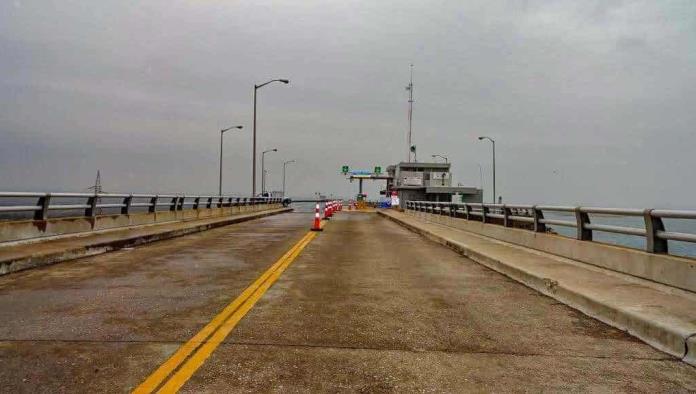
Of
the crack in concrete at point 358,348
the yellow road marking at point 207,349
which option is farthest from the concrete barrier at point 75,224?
the crack in concrete at point 358,348

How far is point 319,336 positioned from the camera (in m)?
6.02

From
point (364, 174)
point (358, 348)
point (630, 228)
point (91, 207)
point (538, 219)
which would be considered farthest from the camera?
point (364, 174)

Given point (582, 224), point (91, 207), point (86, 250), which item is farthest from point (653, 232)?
point (91, 207)

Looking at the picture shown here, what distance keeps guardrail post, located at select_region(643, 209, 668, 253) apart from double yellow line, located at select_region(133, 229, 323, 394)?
6242 millimetres

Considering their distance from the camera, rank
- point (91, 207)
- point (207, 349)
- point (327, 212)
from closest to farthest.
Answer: point (207, 349)
point (91, 207)
point (327, 212)

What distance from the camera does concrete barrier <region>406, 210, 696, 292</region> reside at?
7.94m

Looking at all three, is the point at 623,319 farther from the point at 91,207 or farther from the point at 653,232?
the point at 91,207

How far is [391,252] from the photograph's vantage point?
15.7 metres

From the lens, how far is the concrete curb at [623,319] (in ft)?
18.2

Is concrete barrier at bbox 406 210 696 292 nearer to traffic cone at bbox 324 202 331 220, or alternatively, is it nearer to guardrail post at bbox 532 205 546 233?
guardrail post at bbox 532 205 546 233

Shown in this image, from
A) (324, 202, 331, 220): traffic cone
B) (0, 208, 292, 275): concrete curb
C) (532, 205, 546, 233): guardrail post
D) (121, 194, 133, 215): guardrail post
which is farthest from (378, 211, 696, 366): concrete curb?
(324, 202, 331, 220): traffic cone

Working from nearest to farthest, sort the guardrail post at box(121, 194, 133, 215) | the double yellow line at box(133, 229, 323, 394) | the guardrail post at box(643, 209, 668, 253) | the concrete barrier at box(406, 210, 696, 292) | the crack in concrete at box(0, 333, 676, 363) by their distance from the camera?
1. the double yellow line at box(133, 229, 323, 394)
2. the crack in concrete at box(0, 333, 676, 363)
3. the concrete barrier at box(406, 210, 696, 292)
4. the guardrail post at box(643, 209, 668, 253)
5. the guardrail post at box(121, 194, 133, 215)

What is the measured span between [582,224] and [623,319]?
4.81 m

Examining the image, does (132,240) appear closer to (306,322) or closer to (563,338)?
(306,322)
